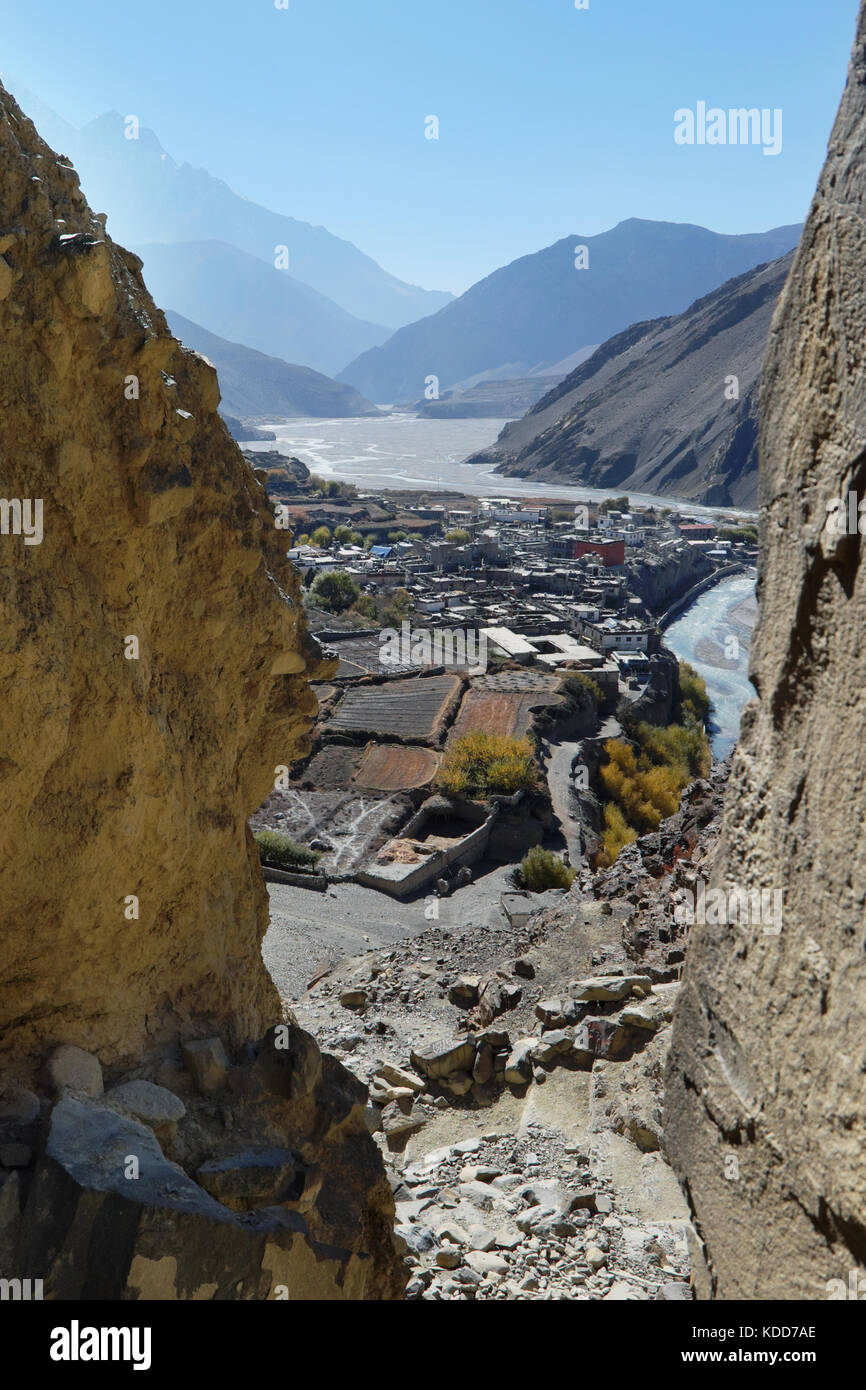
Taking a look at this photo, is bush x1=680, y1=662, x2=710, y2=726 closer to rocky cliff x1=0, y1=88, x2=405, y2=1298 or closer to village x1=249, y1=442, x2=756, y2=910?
village x1=249, y1=442, x2=756, y2=910

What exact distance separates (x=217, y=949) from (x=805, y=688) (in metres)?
3.67

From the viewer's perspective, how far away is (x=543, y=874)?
70.3ft

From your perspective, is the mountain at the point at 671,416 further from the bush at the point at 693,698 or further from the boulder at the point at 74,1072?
the boulder at the point at 74,1072

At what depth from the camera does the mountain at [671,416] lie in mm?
98250

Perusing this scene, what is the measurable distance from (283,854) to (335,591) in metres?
29.6

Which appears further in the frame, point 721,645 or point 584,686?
point 721,645

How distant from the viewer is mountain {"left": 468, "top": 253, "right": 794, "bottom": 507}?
9825cm

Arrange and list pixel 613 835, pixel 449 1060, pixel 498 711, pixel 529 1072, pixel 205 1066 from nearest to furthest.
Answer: pixel 205 1066 → pixel 529 1072 → pixel 449 1060 → pixel 613 835 → pixel 498 711

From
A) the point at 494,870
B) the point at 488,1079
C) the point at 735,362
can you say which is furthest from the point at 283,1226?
the point at 735,362

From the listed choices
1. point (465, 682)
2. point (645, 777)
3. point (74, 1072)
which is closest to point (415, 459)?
point (465, 682)

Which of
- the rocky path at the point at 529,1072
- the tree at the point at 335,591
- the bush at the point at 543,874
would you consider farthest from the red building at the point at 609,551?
the rocky path at the point at 529,1072

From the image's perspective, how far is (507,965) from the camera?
44.7 feet

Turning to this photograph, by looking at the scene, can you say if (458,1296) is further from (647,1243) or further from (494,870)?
(494,870)
